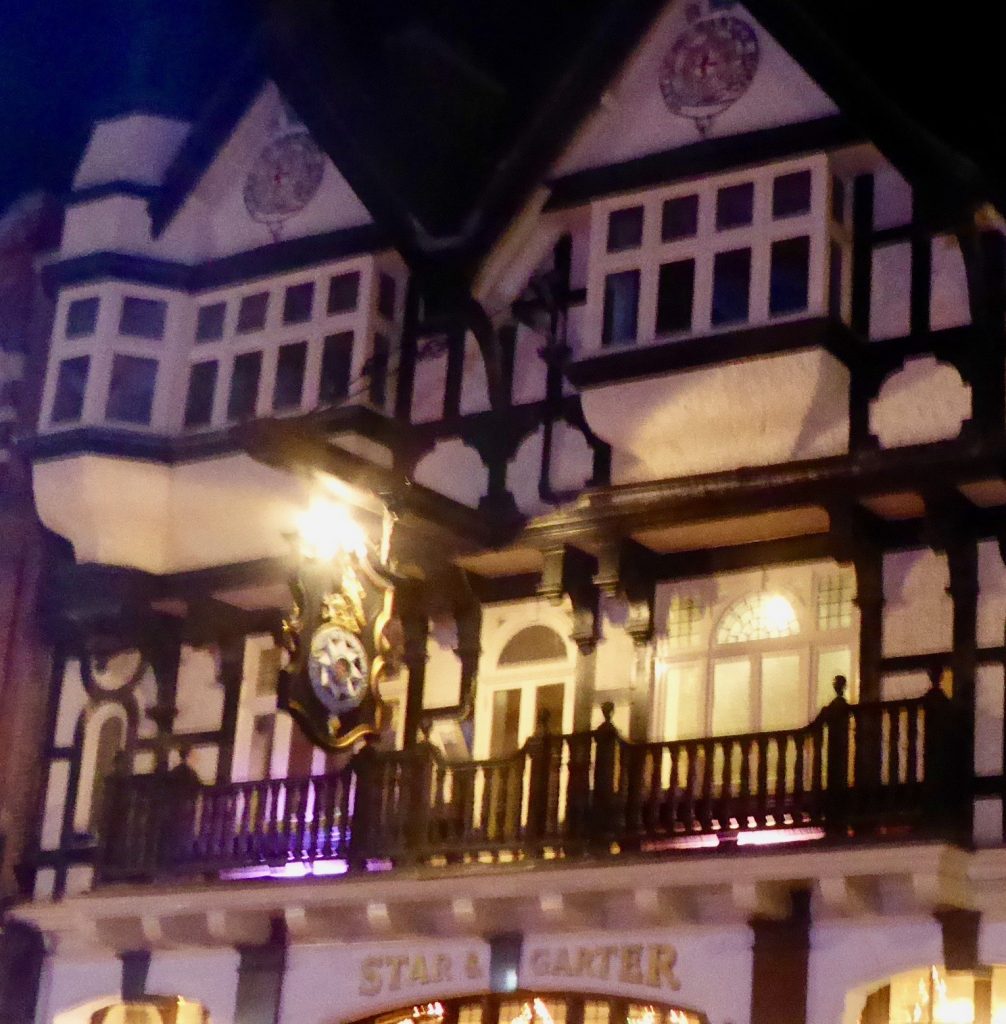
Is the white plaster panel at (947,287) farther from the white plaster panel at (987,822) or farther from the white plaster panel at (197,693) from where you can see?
the white plaster panel at (197,693)

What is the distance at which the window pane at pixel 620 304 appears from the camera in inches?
797

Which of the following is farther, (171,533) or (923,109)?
(171,533)

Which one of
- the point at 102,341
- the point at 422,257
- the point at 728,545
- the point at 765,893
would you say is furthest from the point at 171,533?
the point at 765,893

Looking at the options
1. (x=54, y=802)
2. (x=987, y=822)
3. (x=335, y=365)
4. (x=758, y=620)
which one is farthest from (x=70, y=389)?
(x=987, y=822)

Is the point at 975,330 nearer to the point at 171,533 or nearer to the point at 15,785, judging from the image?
the point at 171,533

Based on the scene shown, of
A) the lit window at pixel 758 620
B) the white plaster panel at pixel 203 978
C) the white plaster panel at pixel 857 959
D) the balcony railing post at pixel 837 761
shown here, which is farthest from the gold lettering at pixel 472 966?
the balcony railing post at pixel 837 761

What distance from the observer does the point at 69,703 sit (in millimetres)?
24125

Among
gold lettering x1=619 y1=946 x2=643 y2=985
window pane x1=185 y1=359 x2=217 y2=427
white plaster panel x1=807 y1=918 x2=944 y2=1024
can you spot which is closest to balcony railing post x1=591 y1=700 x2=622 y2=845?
gold lettering x1=619 y1=946 x2=643 y2=985

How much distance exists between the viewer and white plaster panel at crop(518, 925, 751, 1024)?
18.6 meters

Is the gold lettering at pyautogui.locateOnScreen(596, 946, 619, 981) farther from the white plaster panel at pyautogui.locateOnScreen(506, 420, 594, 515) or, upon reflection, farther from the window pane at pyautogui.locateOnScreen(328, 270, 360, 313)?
the window pane at pyautogui.locateOnScreen(328, 270, 360, 313)

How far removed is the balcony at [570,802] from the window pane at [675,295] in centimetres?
356

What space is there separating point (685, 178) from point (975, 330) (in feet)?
9.96

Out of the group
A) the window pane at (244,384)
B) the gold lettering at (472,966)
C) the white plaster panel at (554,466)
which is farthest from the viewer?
the window pane at (244,384)

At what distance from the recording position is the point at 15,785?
23.7m
